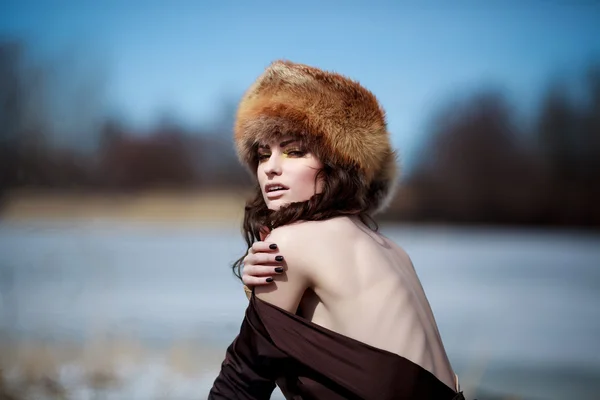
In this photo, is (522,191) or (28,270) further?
(522,191)

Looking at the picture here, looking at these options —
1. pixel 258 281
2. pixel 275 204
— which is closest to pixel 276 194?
pixel 275 204

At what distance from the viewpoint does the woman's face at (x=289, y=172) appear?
4.79ft

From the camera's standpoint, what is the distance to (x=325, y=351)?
129 cm

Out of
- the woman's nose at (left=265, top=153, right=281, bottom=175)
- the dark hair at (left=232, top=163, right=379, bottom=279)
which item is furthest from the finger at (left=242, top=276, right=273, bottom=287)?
the woman's nose at (left=265, top=153, right=281, bottom=175)

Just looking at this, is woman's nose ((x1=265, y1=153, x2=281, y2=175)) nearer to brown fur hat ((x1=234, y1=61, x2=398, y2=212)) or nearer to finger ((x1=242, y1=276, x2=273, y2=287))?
brown fur hat ((x1=234, y1=61, x2=398, y2=212))

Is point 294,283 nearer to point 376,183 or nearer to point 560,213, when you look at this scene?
point 376,183

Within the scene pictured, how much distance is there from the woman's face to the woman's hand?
0.16 metres

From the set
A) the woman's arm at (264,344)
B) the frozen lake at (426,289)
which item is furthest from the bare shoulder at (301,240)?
the frozen lake at (426,289)

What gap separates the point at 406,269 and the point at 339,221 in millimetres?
218

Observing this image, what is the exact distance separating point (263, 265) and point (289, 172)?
24 centimetres

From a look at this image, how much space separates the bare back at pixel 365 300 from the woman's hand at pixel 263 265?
0.26ft

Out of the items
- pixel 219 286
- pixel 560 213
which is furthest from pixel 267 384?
pixel 560 213

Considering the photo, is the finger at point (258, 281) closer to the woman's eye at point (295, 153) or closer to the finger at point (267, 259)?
the finger at point (267, 259)

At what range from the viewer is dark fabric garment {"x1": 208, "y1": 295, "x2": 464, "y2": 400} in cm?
128
